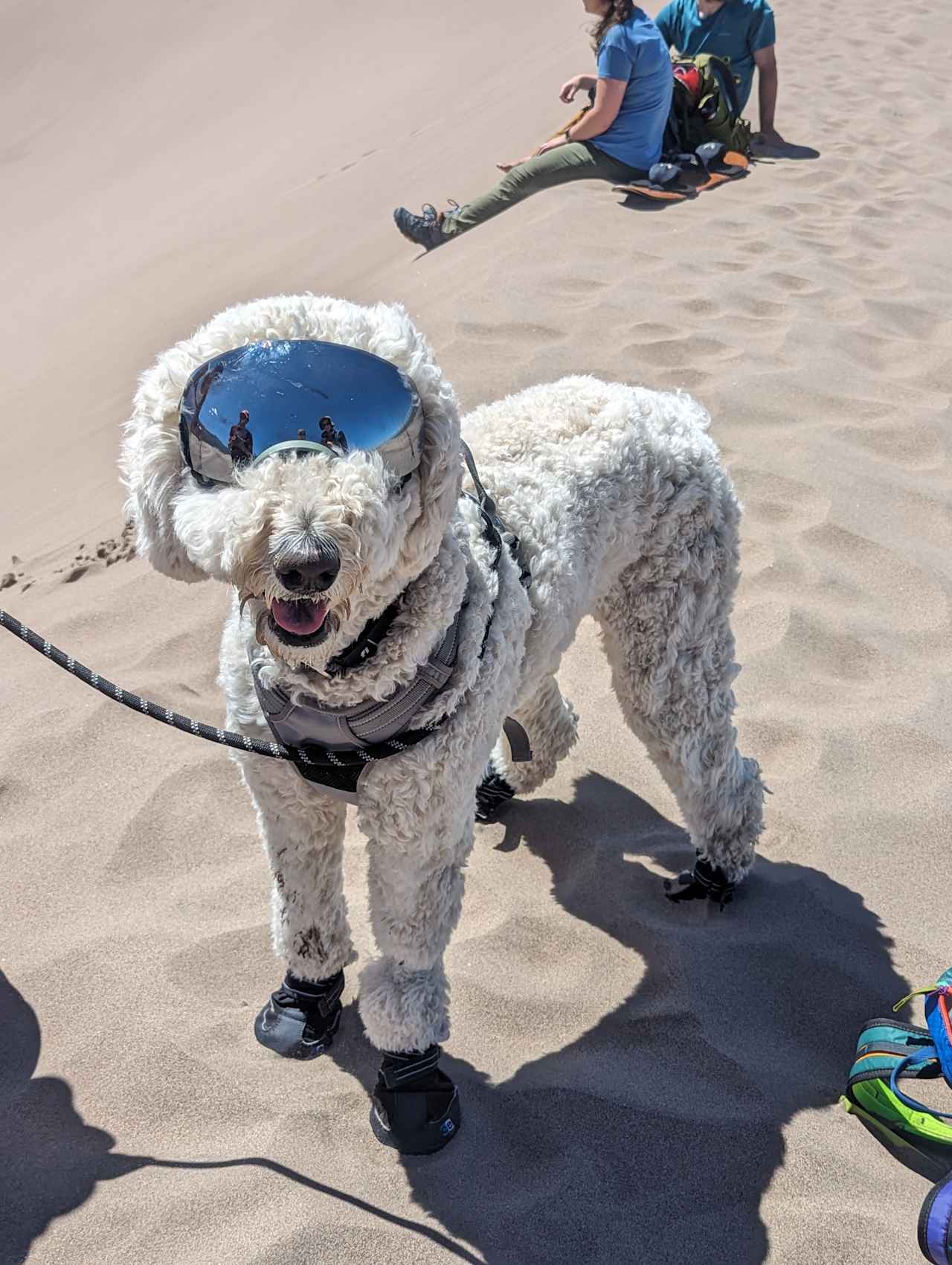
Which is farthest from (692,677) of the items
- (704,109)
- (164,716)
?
(704,109)

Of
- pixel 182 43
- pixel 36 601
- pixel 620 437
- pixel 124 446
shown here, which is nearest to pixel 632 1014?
pixel 620 437

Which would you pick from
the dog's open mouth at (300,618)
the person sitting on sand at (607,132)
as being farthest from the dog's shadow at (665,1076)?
the person sitting on sand at (607,132)

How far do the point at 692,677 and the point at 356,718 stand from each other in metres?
1.21

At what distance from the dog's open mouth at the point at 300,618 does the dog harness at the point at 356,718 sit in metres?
0.20

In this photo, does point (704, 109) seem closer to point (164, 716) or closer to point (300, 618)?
point (164, 716)

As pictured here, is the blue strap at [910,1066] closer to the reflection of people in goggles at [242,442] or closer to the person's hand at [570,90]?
the reflection of people in goggles at [242,442]

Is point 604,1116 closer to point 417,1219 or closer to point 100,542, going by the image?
point 417,1219

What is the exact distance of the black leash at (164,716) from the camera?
7.27 ft

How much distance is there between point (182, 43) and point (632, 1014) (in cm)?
1842

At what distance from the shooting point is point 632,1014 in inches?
113

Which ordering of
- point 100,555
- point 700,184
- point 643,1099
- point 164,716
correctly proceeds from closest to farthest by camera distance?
point 164,716
point 643,1099
point 100,555
point 700,184

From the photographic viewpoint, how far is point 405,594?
2098 millimetres

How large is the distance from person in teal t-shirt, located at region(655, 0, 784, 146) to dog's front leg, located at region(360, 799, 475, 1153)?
26.2 feet

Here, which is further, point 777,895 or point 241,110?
point 241,110
